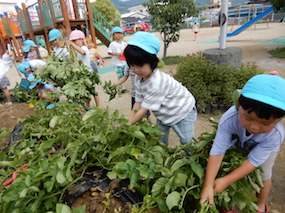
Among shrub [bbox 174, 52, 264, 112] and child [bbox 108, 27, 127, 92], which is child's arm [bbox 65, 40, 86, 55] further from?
shrub [bbox 174, 52, 264, 112]

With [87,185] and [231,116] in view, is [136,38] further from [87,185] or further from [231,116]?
[87,185]

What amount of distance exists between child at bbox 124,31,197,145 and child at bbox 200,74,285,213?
1.95 feet

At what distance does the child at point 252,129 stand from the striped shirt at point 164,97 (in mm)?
574

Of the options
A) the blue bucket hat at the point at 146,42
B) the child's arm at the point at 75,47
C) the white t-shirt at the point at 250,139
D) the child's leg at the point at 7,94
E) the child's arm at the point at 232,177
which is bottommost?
the child's leg at the point at 7,94

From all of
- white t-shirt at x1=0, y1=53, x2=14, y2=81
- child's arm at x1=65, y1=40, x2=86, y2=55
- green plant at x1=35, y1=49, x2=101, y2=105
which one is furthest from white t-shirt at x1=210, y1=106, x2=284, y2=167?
white t-shirt at x1=0, y1=53, x2=14, y2=81

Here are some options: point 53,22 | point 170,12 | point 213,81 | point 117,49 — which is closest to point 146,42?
point 213,81

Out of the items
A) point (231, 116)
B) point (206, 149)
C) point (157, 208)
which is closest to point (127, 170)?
point (157, 208)

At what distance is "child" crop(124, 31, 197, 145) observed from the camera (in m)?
1.45

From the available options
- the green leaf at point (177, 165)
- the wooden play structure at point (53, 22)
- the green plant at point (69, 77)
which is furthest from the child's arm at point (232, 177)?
the wooden play structure at point (53, 22)

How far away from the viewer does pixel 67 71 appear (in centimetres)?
218

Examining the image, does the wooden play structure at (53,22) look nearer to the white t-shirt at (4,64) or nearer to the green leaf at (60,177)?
the white t-shirt at (4,64)

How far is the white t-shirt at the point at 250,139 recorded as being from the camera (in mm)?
1083

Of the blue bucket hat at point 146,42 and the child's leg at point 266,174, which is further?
the blue bucket hat at point 146,42

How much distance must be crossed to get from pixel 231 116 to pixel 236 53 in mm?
3384
